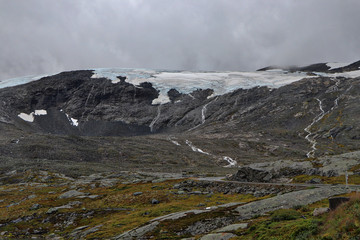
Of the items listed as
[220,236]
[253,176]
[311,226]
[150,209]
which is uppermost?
[311,226]

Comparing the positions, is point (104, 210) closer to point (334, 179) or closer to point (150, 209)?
point (150, 209)

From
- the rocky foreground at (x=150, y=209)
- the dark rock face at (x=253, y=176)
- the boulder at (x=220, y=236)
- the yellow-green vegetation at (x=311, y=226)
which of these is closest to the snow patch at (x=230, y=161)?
the rocky foreground at (x=150, y=209)

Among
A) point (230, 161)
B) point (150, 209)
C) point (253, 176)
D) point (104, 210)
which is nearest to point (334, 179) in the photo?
point (253, 176)

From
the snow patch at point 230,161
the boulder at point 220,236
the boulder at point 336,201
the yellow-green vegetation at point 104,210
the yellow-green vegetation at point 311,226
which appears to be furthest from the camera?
the snow patch at point 230,161

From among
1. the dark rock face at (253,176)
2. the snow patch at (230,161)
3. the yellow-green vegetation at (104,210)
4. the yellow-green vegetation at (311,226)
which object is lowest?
the snow patch at (230,161)

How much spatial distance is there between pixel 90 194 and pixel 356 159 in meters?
43.2

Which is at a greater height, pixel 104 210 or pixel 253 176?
pixel 253 176

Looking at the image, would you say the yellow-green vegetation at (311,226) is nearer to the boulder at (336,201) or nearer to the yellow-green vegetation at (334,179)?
the boulder at (336,201)

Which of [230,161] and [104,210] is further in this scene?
[230,161]

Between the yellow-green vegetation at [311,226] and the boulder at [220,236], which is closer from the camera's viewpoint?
the yellow-green vegetation at [311,226]

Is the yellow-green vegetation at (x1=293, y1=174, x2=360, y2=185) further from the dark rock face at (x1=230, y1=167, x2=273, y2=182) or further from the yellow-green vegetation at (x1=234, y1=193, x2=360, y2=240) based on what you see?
the yellow-green vegetation at (x1=234, y1=193, x2=360, y2=240)

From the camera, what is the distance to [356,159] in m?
46.8

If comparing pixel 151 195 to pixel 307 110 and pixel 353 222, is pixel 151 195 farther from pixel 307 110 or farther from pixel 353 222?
pixel 307 110

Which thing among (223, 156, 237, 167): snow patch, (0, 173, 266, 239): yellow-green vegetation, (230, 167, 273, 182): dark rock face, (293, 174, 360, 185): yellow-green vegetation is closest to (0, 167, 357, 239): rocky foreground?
(0, 173, 266, 239): yellow-green vegetation
